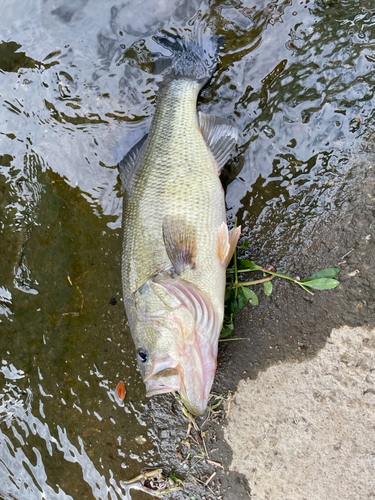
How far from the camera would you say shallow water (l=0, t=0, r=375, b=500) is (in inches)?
124

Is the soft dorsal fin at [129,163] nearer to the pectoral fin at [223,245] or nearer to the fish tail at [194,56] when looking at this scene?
the fish tail at [194,56]

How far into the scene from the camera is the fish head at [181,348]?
261 cm

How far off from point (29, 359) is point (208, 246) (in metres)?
2.57

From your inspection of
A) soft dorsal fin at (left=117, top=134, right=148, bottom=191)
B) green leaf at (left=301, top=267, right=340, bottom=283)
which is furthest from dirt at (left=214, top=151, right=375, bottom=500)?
soft dorsal fin at (left=117, top=134, right=148, bottom=191)

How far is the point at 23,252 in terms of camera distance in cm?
382

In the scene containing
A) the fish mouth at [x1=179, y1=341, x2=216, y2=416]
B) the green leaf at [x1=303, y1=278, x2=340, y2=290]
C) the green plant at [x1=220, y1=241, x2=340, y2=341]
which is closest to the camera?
the fish mouth at [x1=179, y1=341, x2=216, y2=416]

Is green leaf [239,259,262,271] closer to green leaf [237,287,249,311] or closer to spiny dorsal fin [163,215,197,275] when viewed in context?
green leaf [237,287,249,311]

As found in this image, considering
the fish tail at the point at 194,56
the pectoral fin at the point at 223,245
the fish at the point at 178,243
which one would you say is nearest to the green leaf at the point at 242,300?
the fish at the point at 178,243

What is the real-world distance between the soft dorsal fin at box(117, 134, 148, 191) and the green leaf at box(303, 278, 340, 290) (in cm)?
184

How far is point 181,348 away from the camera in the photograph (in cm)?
260

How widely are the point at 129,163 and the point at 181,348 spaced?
1.72 meters

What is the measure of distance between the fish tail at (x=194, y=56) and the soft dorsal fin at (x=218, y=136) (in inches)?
16.1

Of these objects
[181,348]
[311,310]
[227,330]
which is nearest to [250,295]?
[227,330]

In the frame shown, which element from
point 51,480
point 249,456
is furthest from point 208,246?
point 51,480
